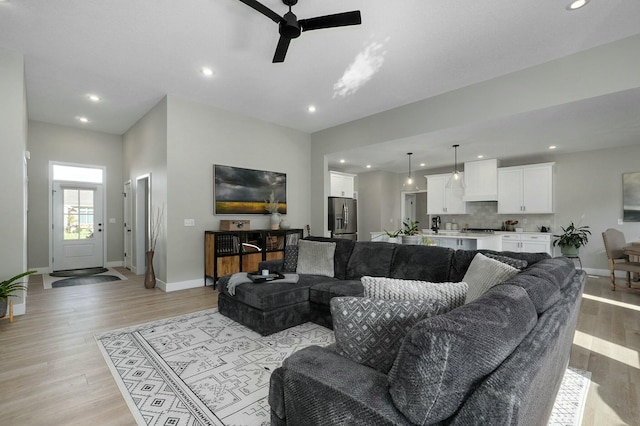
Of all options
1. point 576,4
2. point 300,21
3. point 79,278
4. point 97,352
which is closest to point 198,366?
point 97,352

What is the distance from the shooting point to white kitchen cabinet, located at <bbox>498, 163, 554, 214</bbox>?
632cm

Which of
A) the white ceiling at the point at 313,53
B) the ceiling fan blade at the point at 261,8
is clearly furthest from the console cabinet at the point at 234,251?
the ceiling fan blade at the point at 261,8

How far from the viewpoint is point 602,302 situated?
13.6ft

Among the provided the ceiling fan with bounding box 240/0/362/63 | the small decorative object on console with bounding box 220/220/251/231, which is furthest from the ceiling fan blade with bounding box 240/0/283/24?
the small decorative object on console with bounding box 220/220/251/231

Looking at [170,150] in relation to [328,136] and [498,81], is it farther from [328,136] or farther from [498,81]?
[498,81]

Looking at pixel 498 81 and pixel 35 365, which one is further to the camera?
pixel 498 81

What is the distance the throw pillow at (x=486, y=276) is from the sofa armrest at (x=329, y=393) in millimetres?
1001

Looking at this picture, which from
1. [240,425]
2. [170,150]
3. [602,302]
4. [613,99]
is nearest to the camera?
[240,425]

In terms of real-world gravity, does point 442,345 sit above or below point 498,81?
below

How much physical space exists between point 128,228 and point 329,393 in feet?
22.7

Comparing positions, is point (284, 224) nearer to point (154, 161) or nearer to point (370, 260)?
point (154, 161)

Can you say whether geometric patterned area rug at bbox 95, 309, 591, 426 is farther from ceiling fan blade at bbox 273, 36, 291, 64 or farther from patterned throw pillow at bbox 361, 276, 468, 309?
ceiling fan blade at bbox 273, 36, 291, 64

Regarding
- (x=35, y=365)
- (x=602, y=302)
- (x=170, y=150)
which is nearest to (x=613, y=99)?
(x=602, y=302)

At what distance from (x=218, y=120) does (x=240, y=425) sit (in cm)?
461
